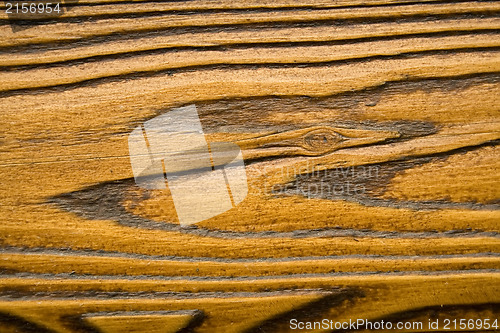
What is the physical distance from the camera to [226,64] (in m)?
1.01

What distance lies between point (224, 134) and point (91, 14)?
1.46ft

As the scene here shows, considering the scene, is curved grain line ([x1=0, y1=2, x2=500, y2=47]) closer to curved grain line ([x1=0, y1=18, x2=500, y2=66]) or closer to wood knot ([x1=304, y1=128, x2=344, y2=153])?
curved grain line ([x1=0, y1=18, x2=500, y2=66])

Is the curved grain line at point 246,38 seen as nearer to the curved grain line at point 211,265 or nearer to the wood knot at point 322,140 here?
the wood knot at point 322,140

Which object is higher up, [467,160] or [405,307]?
[467,160]

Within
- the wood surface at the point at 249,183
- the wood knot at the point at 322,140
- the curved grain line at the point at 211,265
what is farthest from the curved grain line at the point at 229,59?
the curved grain line at the point at 211,265

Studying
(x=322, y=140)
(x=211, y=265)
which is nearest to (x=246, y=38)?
(x=322, y=140)

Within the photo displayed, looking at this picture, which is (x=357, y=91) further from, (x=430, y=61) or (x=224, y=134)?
(x=224, y=134)

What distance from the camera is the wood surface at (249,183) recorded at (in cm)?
99

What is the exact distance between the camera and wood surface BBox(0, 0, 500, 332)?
39.0 inches

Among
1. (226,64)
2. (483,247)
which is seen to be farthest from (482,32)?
(226,64)

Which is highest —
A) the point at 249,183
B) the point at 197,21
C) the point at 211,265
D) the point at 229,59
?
the point at 197,21

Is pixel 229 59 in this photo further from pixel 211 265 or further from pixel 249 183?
pixel 211 265

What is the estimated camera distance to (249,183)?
3.26ft

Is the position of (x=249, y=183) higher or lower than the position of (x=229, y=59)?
lower
